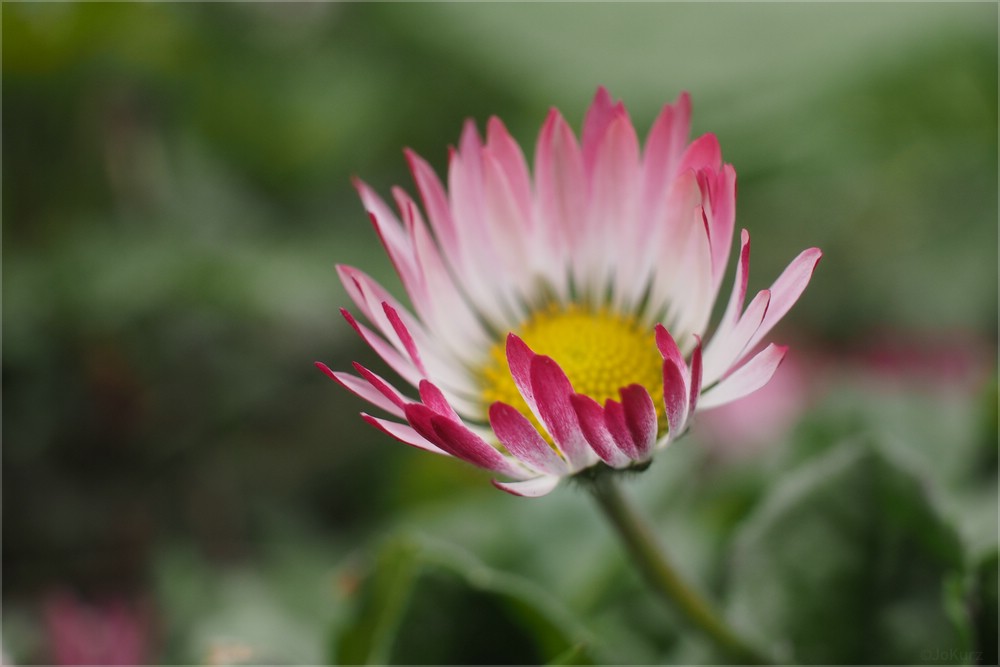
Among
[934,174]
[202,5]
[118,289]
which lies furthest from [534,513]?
[202,5]

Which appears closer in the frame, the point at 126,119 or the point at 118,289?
the point at 118,289

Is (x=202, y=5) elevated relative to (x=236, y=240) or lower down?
elevated

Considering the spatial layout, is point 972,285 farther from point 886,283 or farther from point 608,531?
point 608,531

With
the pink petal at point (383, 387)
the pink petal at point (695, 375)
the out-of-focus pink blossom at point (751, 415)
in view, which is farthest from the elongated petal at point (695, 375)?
the out-of-focus pink blossom at point (751, 415)

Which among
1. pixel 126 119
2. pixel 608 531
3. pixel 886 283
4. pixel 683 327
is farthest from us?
pixel 886 283

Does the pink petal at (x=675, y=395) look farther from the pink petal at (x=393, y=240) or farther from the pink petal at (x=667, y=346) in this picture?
the pink petal at (x=393, y=240)

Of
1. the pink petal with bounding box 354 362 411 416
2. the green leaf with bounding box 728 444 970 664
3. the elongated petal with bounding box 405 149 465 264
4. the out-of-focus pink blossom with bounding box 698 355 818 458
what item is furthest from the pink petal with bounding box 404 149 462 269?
the out-of-focus pink blossom with bounding box 698 355 818 458

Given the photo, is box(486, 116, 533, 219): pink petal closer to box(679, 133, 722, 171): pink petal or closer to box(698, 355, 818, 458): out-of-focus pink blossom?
box(679, 133, 722, 171): pink petal
